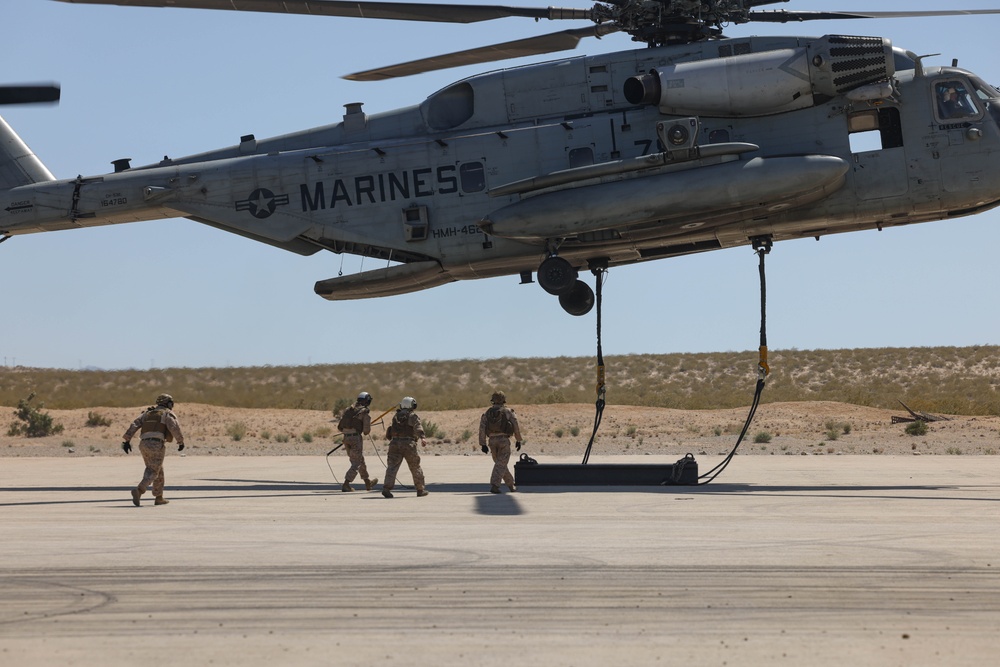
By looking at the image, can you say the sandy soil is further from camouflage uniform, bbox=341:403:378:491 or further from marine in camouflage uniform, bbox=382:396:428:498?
marine in camouflage uniform, bbox=382:396:428:498

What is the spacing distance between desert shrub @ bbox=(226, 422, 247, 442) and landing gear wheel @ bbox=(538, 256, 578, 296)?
18.1 metres

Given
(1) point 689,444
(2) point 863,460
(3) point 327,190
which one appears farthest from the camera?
(1) point 689,444

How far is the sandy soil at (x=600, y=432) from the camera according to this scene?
27422 mm

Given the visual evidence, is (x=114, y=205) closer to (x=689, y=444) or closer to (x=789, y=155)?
(x=789, y=155)

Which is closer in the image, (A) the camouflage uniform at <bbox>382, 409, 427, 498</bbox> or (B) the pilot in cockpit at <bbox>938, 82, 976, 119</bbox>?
(A) the camouflage uniform at <bbox>382, 409, 427, 498</bbox>

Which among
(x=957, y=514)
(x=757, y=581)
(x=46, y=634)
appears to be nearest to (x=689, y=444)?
(x=957, y=514)

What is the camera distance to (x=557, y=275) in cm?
1752

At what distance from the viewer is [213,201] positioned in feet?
63.8

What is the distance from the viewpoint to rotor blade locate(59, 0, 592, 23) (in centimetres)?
1500

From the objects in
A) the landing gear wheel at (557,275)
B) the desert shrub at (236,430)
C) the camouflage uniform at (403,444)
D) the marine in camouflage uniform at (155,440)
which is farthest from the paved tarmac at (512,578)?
the desert shrub at (236,430)

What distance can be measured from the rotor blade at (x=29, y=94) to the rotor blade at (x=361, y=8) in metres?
1.94

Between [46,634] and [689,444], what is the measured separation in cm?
2229

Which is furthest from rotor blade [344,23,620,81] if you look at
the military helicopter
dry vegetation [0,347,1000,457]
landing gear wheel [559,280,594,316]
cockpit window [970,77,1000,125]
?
dry vegetation [0,347,1000,457]

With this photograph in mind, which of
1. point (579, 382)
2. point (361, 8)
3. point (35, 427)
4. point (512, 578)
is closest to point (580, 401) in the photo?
point (579, 382)
